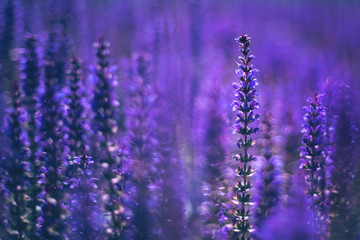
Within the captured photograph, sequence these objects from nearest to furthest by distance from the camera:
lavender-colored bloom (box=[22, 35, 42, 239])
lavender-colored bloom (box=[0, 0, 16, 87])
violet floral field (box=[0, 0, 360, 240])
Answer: violet floral field (box=[0, 0, 360, 240]) < lavender-colored bloom (box=[22, 35, 42, 239]) < lavender-colored bloom (box=[0, 0, 16, 87])

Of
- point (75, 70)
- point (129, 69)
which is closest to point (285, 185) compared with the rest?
point (75, 70)

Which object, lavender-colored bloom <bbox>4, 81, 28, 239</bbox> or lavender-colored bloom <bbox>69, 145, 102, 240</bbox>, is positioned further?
lavender-colored bloom <bbox>69, 145, 102, 240</bbox>

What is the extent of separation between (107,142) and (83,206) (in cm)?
50

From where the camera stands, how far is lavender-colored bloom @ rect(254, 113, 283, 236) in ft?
9.25

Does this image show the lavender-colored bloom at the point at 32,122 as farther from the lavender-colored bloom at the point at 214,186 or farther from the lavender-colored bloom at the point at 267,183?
the lavender-colored bloom at the point at 267,183

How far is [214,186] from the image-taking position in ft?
10.7

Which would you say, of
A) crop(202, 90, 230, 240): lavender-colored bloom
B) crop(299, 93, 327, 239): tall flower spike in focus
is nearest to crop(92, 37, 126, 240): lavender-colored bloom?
crop(202, 90, 230, 240): lavender-colored bloom

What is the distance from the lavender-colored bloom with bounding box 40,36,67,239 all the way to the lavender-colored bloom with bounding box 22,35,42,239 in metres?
0.16

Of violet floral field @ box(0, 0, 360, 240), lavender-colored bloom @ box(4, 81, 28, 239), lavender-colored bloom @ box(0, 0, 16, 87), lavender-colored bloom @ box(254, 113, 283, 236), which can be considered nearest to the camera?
lavender-colored bloom @ box(4, 81, 28, 239)

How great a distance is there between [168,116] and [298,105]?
2.54 m

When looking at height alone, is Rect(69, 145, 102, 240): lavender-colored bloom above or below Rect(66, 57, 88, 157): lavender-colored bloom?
below

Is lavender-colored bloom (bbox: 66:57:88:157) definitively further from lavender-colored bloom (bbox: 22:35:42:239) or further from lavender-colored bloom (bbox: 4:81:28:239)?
lavender-colored bloom (bbox: 4:81:28:239)

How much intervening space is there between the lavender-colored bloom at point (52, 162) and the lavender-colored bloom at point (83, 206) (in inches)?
3.9

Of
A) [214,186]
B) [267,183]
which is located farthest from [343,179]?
[214,186]
